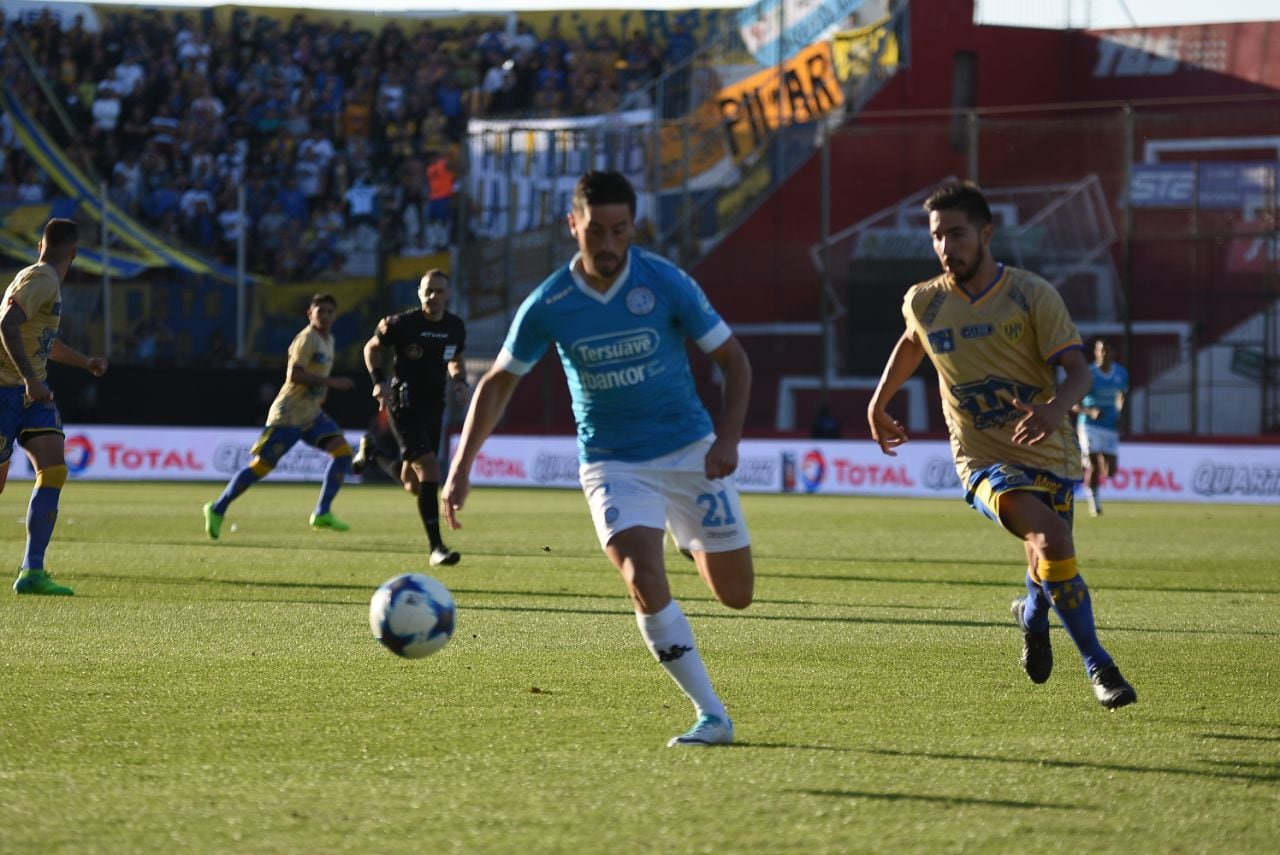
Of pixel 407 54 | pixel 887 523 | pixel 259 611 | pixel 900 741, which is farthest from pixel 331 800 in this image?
pixel 407 54

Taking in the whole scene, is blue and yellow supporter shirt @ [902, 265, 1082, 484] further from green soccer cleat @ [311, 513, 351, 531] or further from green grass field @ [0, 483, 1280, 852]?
green soccer cleat @ [311, 513, 351, 531]

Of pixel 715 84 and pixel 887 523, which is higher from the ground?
pixel 715 84

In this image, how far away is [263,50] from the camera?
41000 millimetres

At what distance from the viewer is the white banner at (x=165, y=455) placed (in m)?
30.8

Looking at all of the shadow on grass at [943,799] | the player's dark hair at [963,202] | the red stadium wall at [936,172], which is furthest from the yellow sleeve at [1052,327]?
the red stadium wall at [936,172]

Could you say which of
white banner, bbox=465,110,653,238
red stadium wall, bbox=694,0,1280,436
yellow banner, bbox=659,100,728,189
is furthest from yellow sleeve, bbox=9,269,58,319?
yellow banner, bbox=659,100,728,189

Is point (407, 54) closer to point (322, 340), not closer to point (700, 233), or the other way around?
point (700, 233)

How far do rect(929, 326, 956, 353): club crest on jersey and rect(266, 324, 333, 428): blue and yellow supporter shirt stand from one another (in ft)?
33.7

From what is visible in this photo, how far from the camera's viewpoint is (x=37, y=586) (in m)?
11.7

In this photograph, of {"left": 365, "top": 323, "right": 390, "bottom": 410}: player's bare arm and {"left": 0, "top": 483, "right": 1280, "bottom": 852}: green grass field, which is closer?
{"left": 0, "top": 483, "right": 1280, "bottom": 852}: green grass field

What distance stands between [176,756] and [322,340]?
452 inches

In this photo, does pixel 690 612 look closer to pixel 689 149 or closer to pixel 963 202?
pixel 963 202

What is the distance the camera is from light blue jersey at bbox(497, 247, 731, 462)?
6.55 metres

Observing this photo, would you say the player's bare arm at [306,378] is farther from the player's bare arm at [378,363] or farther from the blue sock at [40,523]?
the blue sock at [40,523]
